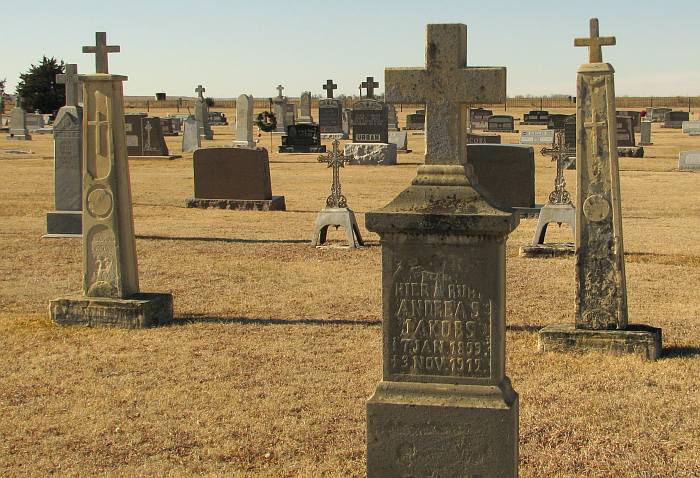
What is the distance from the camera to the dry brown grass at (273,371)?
19.9ft

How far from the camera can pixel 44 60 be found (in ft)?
213

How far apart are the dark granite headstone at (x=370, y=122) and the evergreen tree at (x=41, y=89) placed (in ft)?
121

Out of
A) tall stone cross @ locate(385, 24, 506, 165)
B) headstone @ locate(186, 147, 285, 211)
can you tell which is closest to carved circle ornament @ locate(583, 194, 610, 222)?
tall stone cross @ locate(385, 24, 506, 165)

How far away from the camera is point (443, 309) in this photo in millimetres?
4965

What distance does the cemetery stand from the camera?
4973 mm

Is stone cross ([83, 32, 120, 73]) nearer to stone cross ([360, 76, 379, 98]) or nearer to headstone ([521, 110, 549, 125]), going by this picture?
stone cross ([360, 76, 379, 98])

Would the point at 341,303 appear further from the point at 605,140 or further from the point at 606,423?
the point at 606,423

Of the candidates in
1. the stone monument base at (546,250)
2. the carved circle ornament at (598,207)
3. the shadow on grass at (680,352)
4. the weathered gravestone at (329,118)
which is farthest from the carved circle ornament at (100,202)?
the weathered gravestone at (329,118)

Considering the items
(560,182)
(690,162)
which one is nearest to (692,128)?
(690,162)

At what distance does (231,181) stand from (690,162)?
14294mm

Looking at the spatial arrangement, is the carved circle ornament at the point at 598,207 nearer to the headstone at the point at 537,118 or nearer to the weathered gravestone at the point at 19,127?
the weathered gravestone at the point at 19,127

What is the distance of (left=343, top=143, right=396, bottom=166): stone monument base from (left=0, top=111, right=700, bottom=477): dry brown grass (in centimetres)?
1510

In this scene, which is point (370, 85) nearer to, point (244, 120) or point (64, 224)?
point (244, 120)

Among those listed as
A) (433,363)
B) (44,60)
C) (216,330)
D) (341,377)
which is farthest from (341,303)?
(44,60)
